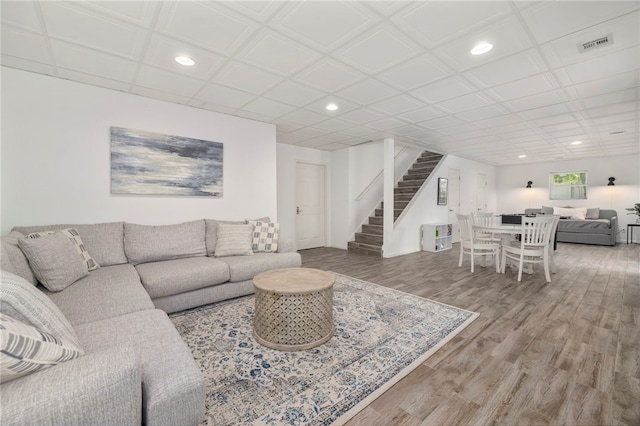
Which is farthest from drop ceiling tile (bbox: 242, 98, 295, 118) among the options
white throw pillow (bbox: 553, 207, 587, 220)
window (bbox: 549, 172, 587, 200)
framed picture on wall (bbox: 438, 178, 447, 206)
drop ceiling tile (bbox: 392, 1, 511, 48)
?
window (bbox: 549, 172, 587, 200)

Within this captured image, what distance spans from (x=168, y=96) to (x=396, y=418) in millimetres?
3930

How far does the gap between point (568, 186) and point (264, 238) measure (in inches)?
399

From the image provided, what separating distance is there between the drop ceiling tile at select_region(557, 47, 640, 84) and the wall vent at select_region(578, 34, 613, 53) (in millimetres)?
270

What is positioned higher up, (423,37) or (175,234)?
(423,37)

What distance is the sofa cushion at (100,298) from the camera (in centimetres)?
171

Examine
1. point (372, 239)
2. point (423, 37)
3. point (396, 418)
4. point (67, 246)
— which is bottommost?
point (396, 418)

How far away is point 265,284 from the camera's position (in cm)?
222

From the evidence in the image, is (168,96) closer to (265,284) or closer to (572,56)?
(265,284)

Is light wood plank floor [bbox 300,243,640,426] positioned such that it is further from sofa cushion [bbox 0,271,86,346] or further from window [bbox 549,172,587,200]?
window [bbox 549,172,587,200]

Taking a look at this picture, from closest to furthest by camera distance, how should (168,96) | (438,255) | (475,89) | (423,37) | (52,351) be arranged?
1. (52,351)
2. (423,37)
3. (475,89)
4. (168,96)
5. (438,255)

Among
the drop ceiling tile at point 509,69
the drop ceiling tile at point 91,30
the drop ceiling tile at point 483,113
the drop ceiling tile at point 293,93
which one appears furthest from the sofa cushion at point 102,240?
the drop ceiling tile at point 483,113

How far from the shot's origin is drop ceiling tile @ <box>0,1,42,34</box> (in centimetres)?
183

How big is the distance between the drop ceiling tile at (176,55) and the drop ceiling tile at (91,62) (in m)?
0.27

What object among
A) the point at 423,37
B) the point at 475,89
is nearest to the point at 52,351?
the point at 423,37
